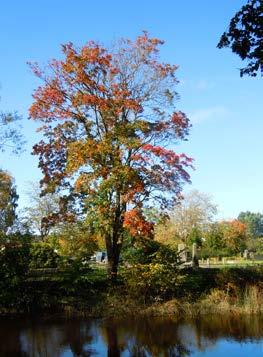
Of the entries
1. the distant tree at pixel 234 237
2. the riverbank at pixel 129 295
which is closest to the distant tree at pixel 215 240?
the distant tree at pixel 234 237

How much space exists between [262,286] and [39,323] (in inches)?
356

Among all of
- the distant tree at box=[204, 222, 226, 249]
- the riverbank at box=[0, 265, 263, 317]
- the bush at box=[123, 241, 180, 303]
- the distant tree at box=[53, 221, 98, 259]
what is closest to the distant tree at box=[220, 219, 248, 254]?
the distant tree at box=[204, 222, 226, 249]

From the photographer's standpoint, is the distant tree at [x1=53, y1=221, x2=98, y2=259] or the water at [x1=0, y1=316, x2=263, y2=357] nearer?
the water at [x1=0, y1=316, x2=263, y2=357]

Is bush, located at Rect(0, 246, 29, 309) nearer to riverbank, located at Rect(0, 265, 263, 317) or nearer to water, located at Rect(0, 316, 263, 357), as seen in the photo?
riverbank, located at Rect(0, 265, 263, 317)

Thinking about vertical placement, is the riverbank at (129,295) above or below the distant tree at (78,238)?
below

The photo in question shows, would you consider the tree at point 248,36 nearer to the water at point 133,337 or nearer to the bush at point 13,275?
the water at point 133,337

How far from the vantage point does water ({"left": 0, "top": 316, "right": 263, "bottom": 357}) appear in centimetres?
1246

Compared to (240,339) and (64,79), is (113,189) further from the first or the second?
(240,339)

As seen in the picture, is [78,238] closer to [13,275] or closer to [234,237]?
[13,275]

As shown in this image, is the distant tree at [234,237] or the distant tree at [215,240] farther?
the distant tree at [234,237]

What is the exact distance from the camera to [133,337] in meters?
14.0

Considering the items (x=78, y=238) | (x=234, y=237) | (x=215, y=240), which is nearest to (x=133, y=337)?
(x=78, y=238)

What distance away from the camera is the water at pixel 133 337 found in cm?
1246

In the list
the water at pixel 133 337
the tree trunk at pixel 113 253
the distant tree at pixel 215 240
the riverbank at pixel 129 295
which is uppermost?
the distant tree at pixel 215 240
